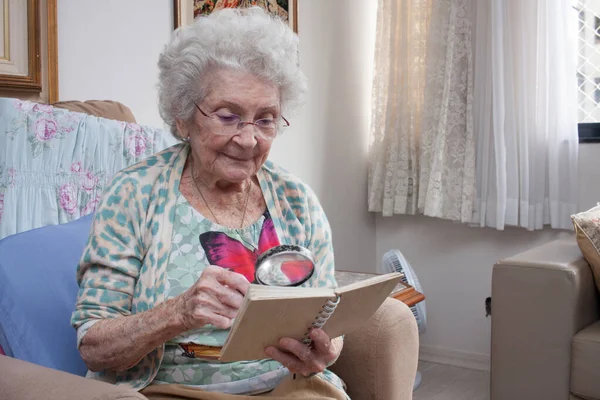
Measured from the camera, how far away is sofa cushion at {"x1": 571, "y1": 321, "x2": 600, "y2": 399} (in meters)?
2.04

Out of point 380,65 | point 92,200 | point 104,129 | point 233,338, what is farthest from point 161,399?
point 380,65

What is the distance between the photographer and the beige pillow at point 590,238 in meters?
2.16

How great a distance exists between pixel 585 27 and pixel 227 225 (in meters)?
2.35

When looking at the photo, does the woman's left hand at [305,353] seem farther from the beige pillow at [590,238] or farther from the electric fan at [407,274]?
the electric fan at [407,274]

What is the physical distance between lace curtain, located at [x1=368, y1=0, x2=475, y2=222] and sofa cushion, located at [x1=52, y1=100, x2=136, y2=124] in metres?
1.69

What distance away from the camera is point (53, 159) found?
1.53 metres

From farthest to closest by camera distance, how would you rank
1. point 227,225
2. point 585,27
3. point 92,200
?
point 585,27
point 92,200
point 227,225

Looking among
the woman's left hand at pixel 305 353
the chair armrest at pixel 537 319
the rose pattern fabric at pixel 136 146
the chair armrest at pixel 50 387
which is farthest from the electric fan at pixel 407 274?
the chair armrest at pixel 50 387

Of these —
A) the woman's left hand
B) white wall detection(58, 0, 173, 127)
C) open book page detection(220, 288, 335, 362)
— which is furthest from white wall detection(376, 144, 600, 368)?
open book page detection(220, 288, 335, 362)

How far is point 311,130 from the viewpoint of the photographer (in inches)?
121

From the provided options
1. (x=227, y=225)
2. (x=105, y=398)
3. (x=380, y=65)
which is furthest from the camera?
(x=380, y=65)

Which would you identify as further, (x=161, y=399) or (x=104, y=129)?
(x=104, y=129)

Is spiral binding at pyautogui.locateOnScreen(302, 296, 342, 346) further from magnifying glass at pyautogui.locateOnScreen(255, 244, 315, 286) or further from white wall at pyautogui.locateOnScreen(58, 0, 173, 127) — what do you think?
white wall at pyautogui.locateOnScreen(58, 0, 173, 127)

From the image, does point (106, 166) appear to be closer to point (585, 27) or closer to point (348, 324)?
point (348, 324)
